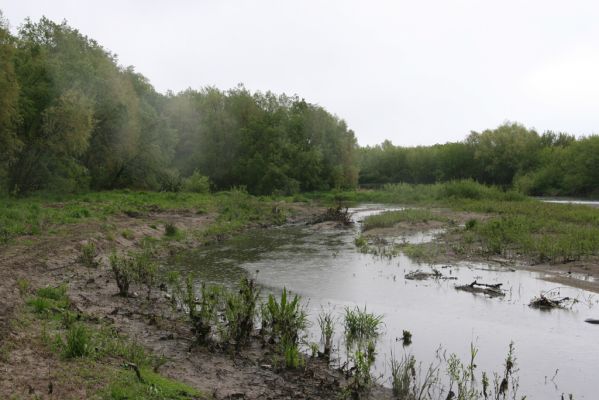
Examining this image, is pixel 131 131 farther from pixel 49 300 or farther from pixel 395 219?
pixel 49 300

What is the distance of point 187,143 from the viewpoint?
230 feet

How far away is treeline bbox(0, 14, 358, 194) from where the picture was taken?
33781 mm

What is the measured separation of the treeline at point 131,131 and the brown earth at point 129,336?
1740 centimetres

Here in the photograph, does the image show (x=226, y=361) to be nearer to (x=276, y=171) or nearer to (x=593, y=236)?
(x=593, y=236)

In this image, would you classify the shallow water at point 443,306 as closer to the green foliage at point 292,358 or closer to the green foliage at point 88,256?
the green foliage at point 292,358

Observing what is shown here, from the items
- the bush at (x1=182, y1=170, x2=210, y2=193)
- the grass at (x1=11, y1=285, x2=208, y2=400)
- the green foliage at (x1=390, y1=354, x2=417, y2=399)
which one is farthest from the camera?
the bush at (x1=182, y1=170, x2=210, y2=193)

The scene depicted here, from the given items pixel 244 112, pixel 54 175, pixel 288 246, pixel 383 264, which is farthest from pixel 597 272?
pixel 244 112

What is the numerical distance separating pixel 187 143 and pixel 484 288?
59331 mm

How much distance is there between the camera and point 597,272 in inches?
711

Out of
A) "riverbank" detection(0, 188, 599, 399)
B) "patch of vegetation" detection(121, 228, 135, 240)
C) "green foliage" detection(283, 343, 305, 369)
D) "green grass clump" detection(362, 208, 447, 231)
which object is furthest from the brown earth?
"green grass clump" detection(362, 208, 447, 231)

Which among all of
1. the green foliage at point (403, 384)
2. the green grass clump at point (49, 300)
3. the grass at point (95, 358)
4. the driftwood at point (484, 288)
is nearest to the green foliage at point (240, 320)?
the grass at point (95, 358)

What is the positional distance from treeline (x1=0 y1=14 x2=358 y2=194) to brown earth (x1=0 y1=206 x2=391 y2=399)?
17402 mm

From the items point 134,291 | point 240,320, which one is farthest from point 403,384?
point 134,291

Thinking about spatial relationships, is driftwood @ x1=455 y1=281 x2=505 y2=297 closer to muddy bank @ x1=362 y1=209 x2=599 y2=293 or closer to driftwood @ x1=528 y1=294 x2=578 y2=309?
driftwood @ x1=528 y1=294 x2=578 y2=309
